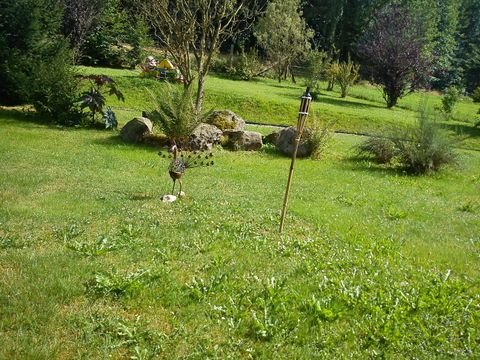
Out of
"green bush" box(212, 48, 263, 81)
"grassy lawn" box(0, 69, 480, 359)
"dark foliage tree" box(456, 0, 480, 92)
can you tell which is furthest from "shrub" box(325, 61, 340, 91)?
"dark foliage tree" box(456, 0, 480, 92)

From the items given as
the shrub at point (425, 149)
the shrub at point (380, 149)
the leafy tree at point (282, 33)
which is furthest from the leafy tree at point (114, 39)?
the shrub at point (425, 149)

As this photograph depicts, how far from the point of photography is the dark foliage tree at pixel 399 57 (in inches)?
1115

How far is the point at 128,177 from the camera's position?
8.55 metres

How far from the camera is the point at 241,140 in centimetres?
1314

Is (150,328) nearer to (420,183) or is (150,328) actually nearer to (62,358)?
(62,358)

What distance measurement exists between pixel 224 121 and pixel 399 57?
1898 cm

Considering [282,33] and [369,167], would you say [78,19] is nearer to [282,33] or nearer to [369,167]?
[282,33]

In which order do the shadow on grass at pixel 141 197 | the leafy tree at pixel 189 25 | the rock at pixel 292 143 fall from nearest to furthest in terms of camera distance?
the shadow on grass at pixel 141 197 < the rock at pixel 292 143 < the leafy tree at pixel 189 25

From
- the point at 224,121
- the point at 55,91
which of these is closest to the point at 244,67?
the point at 224,121

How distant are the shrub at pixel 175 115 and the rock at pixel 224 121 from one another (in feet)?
4.85

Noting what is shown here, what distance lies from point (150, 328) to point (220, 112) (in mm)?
10886

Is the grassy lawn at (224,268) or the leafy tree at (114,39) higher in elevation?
the leafy tree at (114,39)

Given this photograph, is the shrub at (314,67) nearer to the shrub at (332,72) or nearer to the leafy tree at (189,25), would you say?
the shrub at (332,72)

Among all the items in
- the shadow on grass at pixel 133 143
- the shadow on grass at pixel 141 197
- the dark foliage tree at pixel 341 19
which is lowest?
the shadow on grass at pixel 133 143
